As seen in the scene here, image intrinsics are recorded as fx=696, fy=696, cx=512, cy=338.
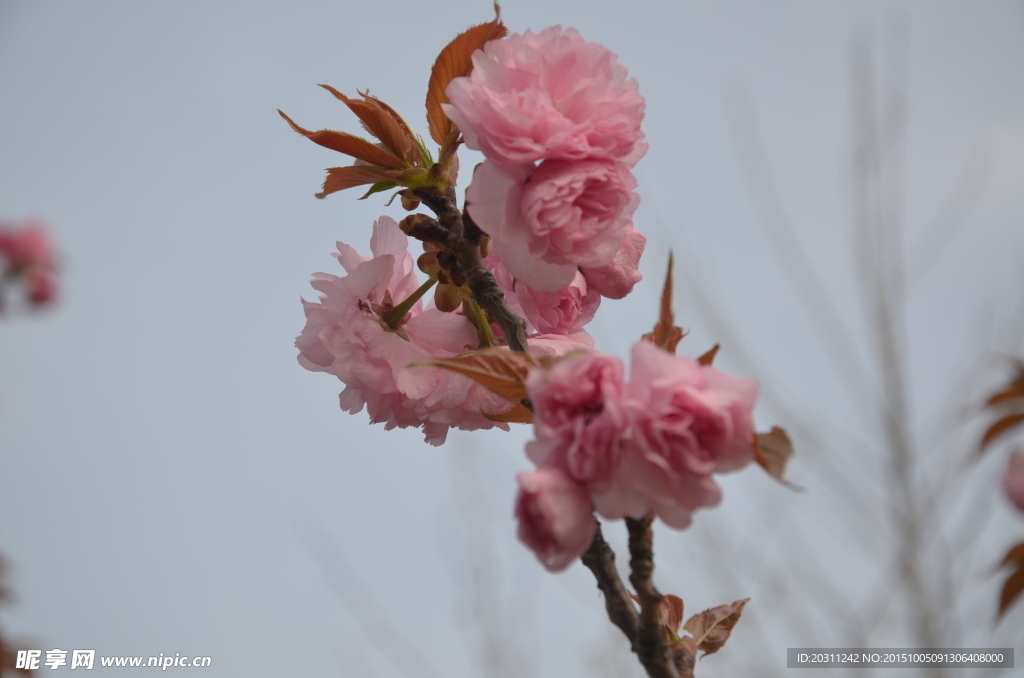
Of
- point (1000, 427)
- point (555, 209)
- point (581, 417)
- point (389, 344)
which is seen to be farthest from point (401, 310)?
point (1000, 427)

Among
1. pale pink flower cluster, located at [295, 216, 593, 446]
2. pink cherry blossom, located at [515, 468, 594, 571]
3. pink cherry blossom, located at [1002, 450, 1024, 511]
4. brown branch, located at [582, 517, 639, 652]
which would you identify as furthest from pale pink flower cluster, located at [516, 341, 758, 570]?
pink cherry blossom, located at [1002, 450, 1024, 511]

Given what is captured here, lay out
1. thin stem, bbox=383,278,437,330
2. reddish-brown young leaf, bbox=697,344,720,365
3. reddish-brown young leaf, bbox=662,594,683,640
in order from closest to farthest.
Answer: reddish-brown young leaf, bbox=697,344,720,365 < reddish-brown young leaf, bbox=662,594,683,640 < thin stem, bbox=383,278,437,330

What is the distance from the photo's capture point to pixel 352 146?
2.25 feet

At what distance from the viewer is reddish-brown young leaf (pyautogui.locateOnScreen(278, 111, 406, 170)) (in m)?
0.68

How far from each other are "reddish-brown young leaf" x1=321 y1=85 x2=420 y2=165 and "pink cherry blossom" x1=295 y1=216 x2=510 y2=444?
8cm

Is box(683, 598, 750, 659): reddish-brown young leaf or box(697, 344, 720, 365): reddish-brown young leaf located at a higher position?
box(697, 344, 720, 365): reddish-brown young leaf

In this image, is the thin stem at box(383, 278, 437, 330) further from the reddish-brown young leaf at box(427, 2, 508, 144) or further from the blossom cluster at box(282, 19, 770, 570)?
the reddish-brown young leaf at box(427, 2, 508, 144)

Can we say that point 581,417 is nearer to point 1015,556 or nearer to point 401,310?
point 401,310

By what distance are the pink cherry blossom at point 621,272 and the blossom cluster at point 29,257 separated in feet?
12.6

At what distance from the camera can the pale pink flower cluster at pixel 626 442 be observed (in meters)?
0.43

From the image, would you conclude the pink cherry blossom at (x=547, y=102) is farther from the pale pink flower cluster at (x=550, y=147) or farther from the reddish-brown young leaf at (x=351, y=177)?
the reddish-brown young leaf at (x=351, y=177)

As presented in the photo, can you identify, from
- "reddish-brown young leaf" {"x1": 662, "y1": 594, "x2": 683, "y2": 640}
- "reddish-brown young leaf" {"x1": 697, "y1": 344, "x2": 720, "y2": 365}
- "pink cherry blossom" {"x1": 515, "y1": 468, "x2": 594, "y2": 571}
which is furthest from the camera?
"reddish-brown young leaf" {"x1": 662, "y1": 594, "x2": 683, "y2": 640}

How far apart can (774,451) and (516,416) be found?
0.25 meters

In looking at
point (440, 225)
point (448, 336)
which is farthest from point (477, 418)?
point (440, 225)
